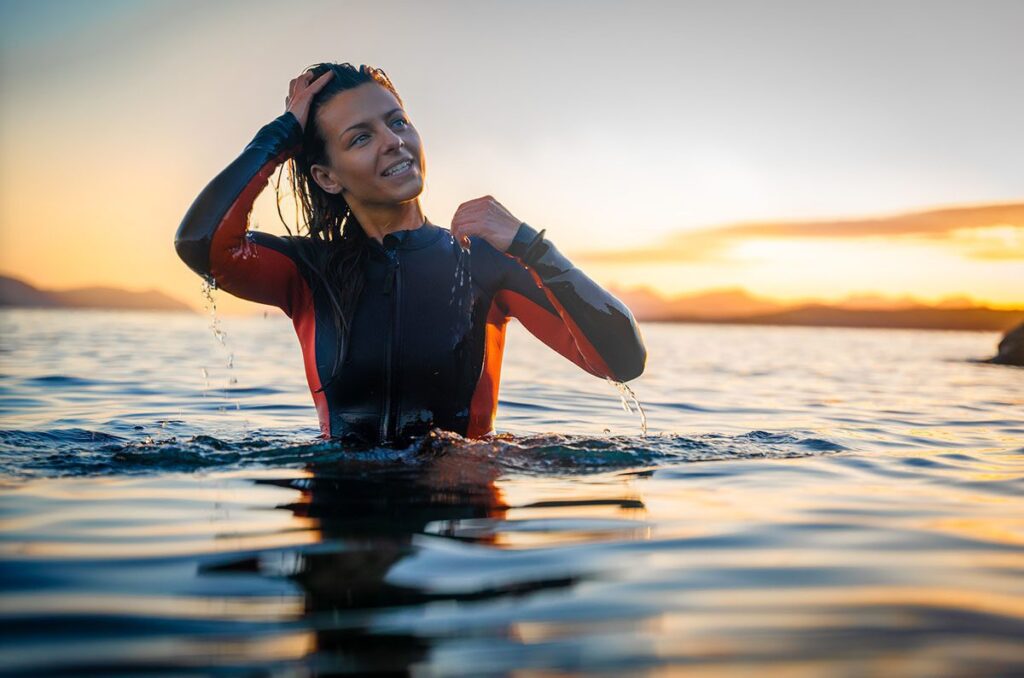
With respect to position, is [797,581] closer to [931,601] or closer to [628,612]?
[931,601]

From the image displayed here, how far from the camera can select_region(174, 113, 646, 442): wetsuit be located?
168 inches

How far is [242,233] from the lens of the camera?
436 centimetres

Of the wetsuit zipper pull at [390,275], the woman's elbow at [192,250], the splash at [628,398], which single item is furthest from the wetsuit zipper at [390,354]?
the splash at [628,398]

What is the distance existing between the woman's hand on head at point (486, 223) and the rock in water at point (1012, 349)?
1453 centimetres

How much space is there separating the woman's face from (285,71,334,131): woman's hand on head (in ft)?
0.27

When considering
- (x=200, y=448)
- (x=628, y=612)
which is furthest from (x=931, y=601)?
(x=200, y=448)

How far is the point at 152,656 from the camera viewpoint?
6.11ft

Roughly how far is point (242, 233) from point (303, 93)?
2.83 feet

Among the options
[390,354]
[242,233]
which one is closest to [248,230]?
[242,233]

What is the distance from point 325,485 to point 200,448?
132cm

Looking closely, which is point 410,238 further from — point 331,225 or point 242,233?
point 242,233

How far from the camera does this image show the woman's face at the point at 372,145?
4.47m

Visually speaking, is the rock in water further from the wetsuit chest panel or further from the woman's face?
the woman's face

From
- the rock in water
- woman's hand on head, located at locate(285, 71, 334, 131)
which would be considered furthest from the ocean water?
the rock in water
